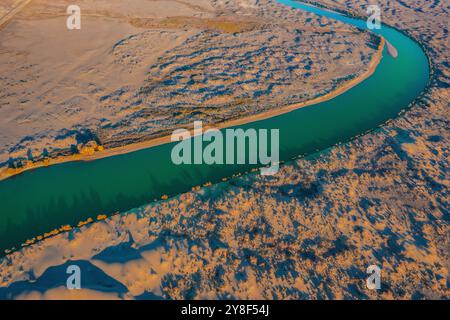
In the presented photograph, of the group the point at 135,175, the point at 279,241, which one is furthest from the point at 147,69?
the point at 279,241

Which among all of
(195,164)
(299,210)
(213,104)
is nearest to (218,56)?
(213,104)

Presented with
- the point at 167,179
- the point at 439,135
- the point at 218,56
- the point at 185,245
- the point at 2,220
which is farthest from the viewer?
the point at 218,56

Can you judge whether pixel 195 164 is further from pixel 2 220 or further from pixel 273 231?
pixel 2 220

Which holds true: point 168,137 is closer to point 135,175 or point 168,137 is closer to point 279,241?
point 135,175

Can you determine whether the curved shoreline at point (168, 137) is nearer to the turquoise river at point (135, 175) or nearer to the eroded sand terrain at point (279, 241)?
the turquoise river at point (135, 175)

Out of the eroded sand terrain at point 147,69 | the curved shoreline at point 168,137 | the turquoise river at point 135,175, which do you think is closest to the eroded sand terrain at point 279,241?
the turquoise river at point 135,175
